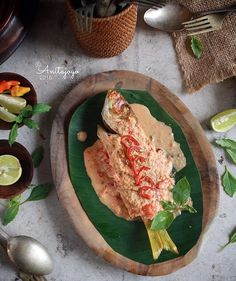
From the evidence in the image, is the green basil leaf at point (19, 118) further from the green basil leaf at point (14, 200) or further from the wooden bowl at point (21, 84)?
the green basil leaf at point (14, 200)

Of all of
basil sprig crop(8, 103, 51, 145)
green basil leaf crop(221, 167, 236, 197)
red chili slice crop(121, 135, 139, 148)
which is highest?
basil sprig crop(8, 103, 51, 145)

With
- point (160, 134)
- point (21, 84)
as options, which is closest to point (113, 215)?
point (160, 134)

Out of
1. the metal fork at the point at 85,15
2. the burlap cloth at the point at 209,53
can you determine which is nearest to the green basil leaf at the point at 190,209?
the burlap cloth at the point at 209,53

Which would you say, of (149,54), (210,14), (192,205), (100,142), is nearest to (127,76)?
(149,54)

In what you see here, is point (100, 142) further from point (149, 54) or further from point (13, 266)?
point (13, 266)

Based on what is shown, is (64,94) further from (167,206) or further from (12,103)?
(167,206)

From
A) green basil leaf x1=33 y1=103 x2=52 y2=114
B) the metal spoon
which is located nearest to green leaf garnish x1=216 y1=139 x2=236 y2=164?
green basil leaf x1=33 y1=103 x2=52 y2=114

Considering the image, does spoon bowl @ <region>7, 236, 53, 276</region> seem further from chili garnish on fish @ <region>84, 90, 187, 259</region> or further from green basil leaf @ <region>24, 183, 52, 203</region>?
chili garnish on fish @ <region>84, 90, 187, 259</region>
